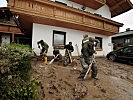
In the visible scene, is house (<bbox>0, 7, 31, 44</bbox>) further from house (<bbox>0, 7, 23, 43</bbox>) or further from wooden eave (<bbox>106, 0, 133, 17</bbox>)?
wooden eave (<bbox>106, 0, 133, 17</bbox>)

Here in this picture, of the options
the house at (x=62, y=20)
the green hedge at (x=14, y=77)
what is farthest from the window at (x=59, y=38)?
the green hedge at (x=14, y=77)

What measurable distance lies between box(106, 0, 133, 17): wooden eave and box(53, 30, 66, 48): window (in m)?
8.93

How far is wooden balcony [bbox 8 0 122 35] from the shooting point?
30.8ft

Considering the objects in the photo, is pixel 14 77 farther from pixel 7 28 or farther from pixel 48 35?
pixel 7 28

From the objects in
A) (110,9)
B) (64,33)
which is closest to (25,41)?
(64,33)

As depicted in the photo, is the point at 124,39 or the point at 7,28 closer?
the point at 7,28

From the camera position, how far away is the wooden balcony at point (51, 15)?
9391 millimetres

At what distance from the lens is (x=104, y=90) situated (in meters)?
5.88

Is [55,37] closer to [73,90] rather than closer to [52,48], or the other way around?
[52,48]

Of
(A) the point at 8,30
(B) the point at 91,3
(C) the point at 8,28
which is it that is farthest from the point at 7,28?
(B) the point at 91,3

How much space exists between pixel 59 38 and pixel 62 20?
236 cm

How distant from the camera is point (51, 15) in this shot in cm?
1047

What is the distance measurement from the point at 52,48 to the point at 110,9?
11.1 m

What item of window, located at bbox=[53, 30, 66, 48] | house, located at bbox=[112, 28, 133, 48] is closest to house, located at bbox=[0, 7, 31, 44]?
window, located at bbox=[53, 30, 66, 48]
